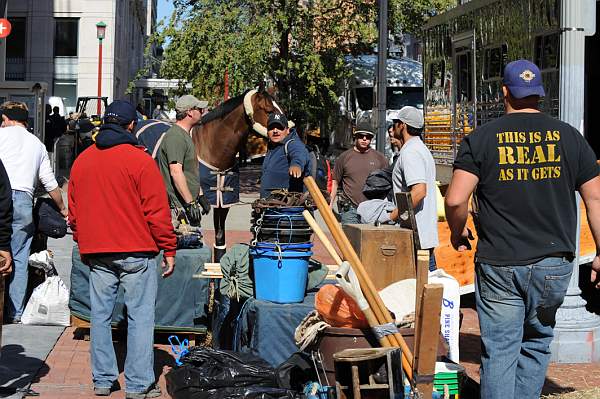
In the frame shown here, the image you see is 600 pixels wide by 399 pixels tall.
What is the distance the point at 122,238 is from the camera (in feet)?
22.3

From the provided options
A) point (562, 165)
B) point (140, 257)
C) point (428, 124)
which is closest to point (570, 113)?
point (562, 165)

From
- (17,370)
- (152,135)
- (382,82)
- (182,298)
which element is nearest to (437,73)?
(382,82)

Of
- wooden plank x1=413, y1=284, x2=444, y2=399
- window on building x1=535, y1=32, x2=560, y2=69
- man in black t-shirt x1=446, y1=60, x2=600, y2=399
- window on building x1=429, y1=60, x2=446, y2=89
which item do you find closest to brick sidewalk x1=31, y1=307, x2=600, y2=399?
wooden plank x1=413, y1=284, x2=444, y2=399

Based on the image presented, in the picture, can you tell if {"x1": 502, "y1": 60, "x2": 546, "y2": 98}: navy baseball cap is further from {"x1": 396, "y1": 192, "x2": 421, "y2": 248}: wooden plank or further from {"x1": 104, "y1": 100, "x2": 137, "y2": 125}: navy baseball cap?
{"x1": 104, "y1": 100, "x2": 137, "y2": 125}: navy baseball cap

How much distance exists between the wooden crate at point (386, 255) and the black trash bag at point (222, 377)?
962 millimetres

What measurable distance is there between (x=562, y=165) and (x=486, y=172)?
40cm

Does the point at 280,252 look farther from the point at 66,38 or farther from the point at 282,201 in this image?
the point at 66,38

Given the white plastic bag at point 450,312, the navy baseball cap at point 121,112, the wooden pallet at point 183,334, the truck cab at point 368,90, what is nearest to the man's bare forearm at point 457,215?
the white plastic bag at point 450,312

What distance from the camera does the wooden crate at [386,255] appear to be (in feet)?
22.7

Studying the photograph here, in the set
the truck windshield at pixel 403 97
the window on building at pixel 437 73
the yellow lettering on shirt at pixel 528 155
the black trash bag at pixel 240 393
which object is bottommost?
the black trash bag at pixel 240 393

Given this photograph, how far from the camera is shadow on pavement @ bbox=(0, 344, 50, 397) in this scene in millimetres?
7156

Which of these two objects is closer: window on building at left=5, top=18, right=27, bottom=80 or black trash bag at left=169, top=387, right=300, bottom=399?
black trash bag at left=169, top=387, right=300, bottom=399

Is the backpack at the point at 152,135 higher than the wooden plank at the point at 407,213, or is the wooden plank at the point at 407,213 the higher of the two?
the backpack at the point at 152,135

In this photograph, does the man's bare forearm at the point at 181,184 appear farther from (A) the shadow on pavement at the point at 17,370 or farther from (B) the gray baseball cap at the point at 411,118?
(B) the gray baseball cap at the point at 411,118
